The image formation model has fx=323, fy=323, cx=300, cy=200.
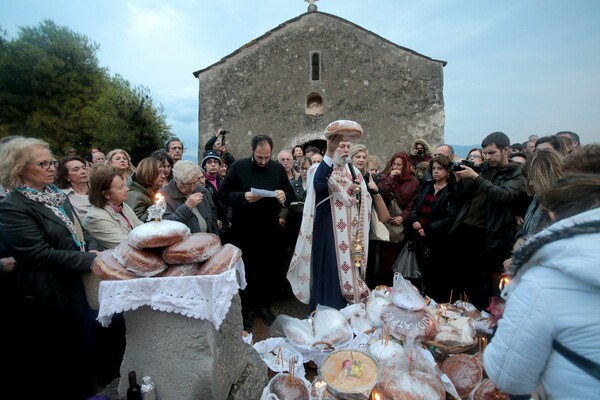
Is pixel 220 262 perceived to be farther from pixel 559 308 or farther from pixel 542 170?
pixel 542 170

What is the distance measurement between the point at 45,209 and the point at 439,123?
10786mm

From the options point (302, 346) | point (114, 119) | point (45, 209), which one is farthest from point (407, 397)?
point (114, 119)

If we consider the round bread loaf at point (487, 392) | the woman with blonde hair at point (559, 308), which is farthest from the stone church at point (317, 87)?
the woman with blonde hair at point (559, 308)

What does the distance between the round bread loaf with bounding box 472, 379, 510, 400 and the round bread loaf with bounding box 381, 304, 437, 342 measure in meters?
0.57

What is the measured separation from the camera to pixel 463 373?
2.45 meters

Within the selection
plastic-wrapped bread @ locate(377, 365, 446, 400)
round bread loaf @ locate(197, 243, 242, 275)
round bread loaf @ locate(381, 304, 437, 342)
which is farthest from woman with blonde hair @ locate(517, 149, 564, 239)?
round bread loaf @ locate(197, 243, 242, 275)

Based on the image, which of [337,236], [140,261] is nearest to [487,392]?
[337,236]

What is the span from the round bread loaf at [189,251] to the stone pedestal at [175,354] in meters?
0.35

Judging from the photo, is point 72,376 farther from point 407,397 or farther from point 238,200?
point 407,397

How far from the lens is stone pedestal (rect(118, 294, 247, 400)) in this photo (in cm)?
203

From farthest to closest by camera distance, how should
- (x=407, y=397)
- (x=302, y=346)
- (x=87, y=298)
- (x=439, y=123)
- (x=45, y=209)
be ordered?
(x=439, y=123)
(x=302, y=346)
(x=87, y=298)
(x=45, y=209)
(x=407, y=397)

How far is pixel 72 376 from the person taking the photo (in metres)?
2.54

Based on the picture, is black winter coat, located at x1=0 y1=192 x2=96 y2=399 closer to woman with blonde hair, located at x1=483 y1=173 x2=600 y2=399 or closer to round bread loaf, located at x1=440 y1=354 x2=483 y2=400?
woman with blonde hair, located at x1=483 y1=173 x2=600 y2=399

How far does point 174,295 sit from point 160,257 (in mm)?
271
